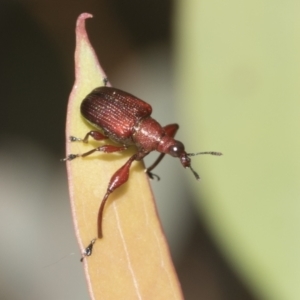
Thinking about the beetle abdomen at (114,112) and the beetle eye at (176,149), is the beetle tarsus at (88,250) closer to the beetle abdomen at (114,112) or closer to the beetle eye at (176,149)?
the beetle abdomen at (114,112)

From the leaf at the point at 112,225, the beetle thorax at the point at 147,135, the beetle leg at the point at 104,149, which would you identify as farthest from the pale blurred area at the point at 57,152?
the leaf at the point at 112,225

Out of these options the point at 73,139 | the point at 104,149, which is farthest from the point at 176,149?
the point at 73,139

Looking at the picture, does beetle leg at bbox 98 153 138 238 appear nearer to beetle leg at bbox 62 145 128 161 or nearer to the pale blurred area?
beetle leg at bbox 62 145 128 161

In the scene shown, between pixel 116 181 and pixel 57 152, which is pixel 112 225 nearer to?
pixel 116 181

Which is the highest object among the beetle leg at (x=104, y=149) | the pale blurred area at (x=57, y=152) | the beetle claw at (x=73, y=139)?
the beetle claw at (x=73, y=139)

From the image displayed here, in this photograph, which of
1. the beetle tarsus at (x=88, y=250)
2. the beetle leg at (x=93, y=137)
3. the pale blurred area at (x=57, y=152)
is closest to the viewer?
the beetle tarsus at (x=88, y=250)

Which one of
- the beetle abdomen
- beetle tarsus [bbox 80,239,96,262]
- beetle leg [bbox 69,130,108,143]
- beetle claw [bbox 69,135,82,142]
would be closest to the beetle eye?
the beetle abdomen
